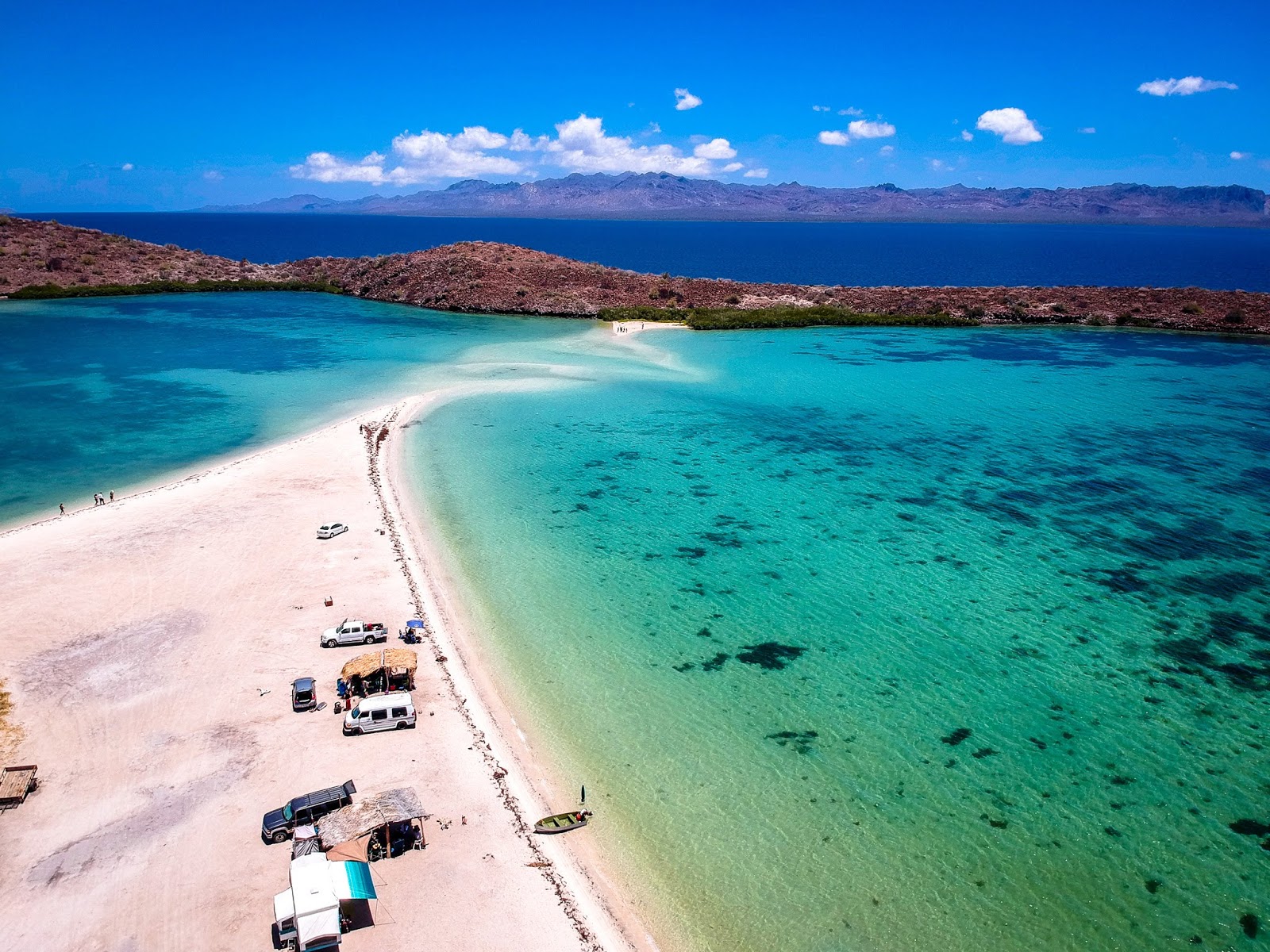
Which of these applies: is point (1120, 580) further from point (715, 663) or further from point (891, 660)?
point (715, 663)

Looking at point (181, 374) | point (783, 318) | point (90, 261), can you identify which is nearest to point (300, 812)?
point (181, 374)

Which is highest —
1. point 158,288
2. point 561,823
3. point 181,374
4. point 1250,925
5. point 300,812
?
point 158,288

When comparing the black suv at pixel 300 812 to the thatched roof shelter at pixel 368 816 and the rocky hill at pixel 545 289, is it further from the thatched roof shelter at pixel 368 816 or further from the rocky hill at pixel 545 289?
the rocky hill at pixel 545 289

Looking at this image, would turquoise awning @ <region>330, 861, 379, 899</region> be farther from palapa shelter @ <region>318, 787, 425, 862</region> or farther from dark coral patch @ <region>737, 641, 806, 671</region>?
dark coral patch @ <region>737, 641, 806, 671</region>

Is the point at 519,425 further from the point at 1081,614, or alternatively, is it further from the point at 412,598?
the point at 1081,614

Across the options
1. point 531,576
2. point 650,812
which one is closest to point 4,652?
point 531,576

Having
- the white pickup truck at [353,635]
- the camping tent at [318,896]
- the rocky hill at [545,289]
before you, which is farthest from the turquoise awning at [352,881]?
the rocky hill at [545,289]

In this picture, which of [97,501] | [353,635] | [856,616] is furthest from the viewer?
[97,501]
